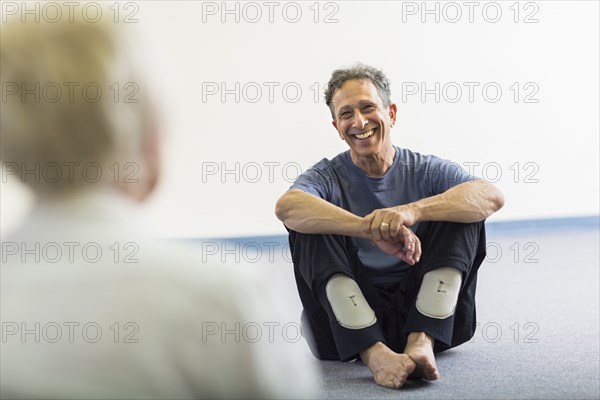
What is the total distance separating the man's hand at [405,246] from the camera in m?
1.96

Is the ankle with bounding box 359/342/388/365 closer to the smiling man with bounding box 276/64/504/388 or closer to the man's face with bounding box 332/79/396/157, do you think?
the smiling man with bounding box 276/64/504/388

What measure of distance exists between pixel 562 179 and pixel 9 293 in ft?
19.0

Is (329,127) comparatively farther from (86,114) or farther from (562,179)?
(86,114)

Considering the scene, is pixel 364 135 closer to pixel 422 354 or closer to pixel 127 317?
pixel 422 354

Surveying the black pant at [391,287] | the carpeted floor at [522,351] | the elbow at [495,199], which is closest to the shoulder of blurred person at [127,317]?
the carpeted floor at [522,351]

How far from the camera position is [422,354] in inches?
74.4

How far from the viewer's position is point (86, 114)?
1.90ft

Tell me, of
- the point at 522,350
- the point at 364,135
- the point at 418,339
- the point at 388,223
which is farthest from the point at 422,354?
the point at 364,135

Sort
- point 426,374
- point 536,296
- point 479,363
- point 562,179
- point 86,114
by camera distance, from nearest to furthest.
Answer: point 86,114 → point 426,374 → point 479,363 → point 536,296 → point 562,179

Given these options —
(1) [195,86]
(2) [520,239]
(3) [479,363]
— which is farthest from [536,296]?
(1) [195,86]

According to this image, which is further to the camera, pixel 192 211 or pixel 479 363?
pixel 192 211

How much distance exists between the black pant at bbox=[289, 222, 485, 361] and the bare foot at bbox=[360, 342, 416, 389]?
31mm

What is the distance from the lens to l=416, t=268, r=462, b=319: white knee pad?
6.53ft

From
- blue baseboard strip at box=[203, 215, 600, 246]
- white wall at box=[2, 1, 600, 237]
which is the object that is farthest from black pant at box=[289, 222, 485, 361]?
blue baseboard strip at box=[203, 215, 600, 246]
